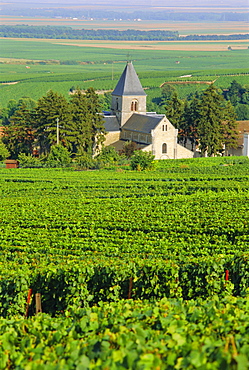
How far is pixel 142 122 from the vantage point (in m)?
69.8

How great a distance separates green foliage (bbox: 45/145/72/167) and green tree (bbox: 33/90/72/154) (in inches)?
158

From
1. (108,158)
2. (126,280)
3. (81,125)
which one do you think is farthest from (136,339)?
(81,125)

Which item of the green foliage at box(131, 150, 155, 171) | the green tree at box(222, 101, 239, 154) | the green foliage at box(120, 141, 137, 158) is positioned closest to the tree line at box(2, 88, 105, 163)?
the green foliage at box(120, 141, 137, 158)

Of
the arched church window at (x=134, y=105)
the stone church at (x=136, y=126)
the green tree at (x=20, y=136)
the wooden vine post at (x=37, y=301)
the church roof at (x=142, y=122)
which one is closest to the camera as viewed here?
the wooden vine post at (x=37, y=301)

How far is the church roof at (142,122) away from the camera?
222 ft

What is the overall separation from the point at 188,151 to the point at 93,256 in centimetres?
5246

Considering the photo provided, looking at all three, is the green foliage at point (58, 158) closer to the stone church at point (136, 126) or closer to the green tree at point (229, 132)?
the stone church at point (136, 126)

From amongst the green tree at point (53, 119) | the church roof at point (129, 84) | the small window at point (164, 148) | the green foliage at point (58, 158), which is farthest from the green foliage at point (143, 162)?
the church roof at point (129, 84)

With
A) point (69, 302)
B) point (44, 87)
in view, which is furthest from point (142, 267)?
point (44, 87)

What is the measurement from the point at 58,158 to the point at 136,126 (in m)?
15.2

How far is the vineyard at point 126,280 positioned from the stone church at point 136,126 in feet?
110

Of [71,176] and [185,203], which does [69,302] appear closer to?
[185,203]

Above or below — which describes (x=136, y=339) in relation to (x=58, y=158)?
below

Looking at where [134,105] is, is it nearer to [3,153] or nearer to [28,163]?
[3,153]
